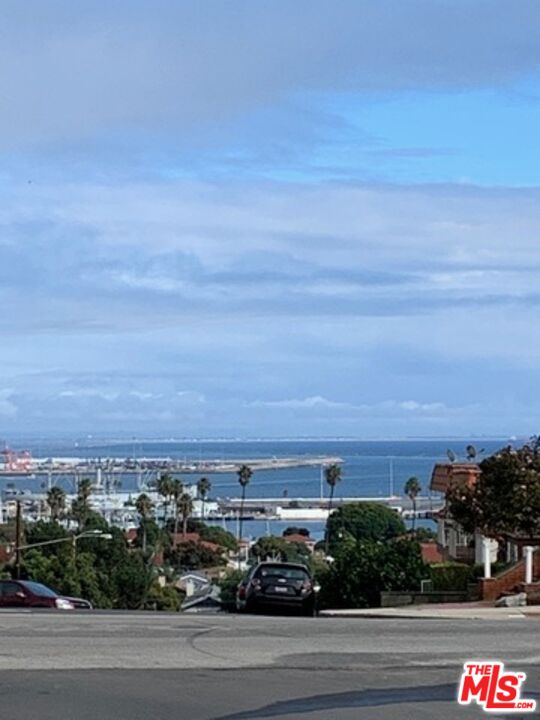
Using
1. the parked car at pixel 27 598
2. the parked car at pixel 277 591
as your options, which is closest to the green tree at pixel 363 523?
the parked car at pixel 277 591

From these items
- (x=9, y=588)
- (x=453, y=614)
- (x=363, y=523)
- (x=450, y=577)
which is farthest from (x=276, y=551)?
(x=453, y=614)

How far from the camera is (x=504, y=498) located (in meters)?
40.2

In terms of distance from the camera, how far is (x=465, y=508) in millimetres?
41812

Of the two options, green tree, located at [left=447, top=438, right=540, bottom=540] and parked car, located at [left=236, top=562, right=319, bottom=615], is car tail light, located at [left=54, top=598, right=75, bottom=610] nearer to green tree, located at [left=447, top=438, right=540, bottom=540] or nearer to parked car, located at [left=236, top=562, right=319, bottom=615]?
parked car, located at [left=236, top=562, right=319, bottom=615]

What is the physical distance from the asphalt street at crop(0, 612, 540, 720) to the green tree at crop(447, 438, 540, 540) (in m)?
15.3

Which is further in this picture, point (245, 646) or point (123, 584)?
point (123, 584)

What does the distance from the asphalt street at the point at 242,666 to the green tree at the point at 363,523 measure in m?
72.6

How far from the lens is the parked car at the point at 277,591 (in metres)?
30.1

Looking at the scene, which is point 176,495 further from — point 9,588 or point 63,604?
point 63,604

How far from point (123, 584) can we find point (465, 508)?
78.5 ft

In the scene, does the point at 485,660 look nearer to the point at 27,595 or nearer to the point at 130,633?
the point at 130,633

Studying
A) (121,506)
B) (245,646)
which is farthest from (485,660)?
(121,506)

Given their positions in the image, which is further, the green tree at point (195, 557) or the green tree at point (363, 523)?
the green tree at point (195, 557)

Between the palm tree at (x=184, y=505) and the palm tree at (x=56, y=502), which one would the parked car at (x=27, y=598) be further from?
the palm tree at (x=184, y=505)
